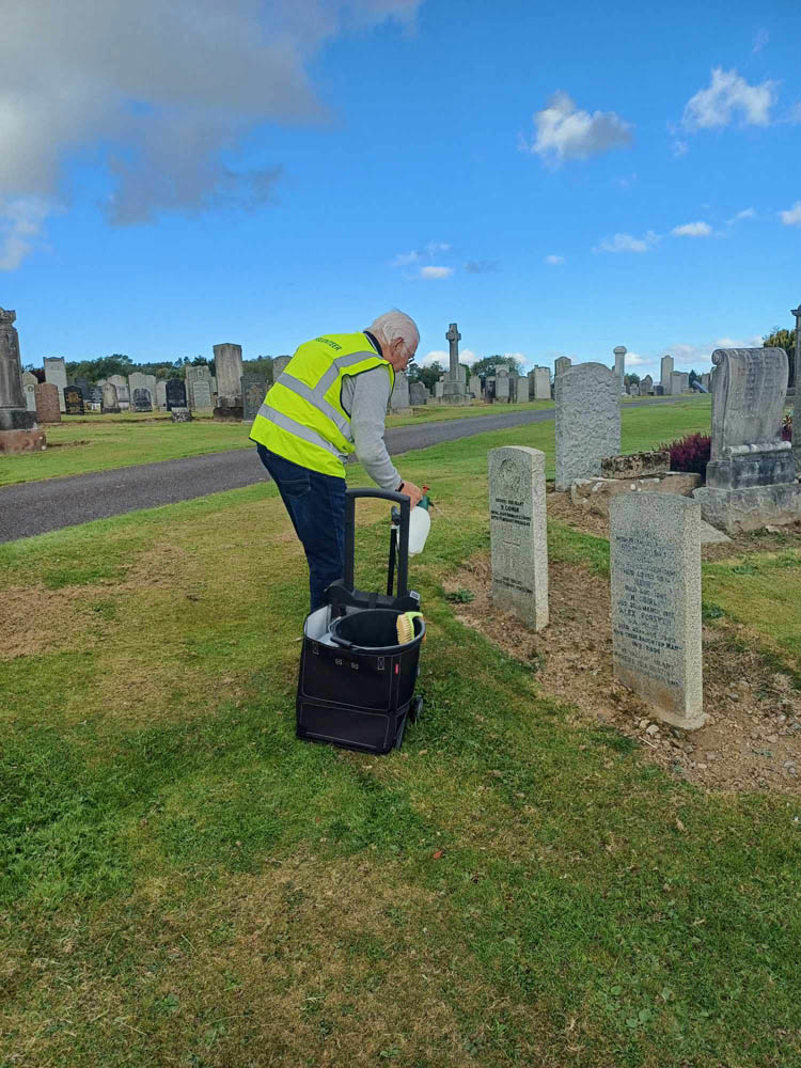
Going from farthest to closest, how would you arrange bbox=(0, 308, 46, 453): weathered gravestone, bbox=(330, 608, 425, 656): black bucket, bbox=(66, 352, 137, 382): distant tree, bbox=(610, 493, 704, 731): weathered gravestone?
bbox=(66, 352, 137, 382): distant tree < bbox=(0, 308, 46, 453): weathered gravestone < bbox=(610, 493, 704, 731): weathered gravestone < bbox=(330, 608, 425, 656): black bucket

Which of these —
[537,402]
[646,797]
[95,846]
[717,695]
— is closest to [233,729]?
[95,846]

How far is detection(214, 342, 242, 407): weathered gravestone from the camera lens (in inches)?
969

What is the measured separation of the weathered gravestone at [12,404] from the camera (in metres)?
15.3

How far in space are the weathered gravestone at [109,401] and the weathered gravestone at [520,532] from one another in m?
33.2

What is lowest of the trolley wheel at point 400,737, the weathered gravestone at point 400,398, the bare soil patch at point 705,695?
the bare soil patch at point 705,695

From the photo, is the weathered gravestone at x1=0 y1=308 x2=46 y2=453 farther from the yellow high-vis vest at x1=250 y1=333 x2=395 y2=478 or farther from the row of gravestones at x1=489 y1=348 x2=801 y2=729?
the yellow high-vis vest at x1=250 y1=333 x2=395 y2=478

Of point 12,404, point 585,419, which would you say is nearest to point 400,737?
point 585,419

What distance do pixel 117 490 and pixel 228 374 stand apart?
49.3 feet

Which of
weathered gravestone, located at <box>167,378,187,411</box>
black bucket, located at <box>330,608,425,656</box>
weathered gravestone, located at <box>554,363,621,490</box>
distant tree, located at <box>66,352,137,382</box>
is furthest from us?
distant tree, located at <box>66,352,137,382</box>

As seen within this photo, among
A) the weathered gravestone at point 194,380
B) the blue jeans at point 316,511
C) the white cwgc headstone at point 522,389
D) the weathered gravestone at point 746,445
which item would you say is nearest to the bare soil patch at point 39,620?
the blue jeans at point 316,511

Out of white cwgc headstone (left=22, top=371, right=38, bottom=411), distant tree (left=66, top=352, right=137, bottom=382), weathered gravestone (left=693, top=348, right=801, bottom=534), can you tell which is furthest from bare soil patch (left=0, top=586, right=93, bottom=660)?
distant tree (left=66, top=352, right=137, bottom=382)

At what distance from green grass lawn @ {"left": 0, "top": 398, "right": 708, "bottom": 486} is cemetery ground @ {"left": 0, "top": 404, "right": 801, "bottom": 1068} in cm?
946

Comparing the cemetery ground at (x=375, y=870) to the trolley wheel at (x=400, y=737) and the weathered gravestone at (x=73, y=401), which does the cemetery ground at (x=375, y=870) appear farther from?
the weathered gravestone at (x=73, y=401)

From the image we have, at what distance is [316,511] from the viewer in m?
4.05
